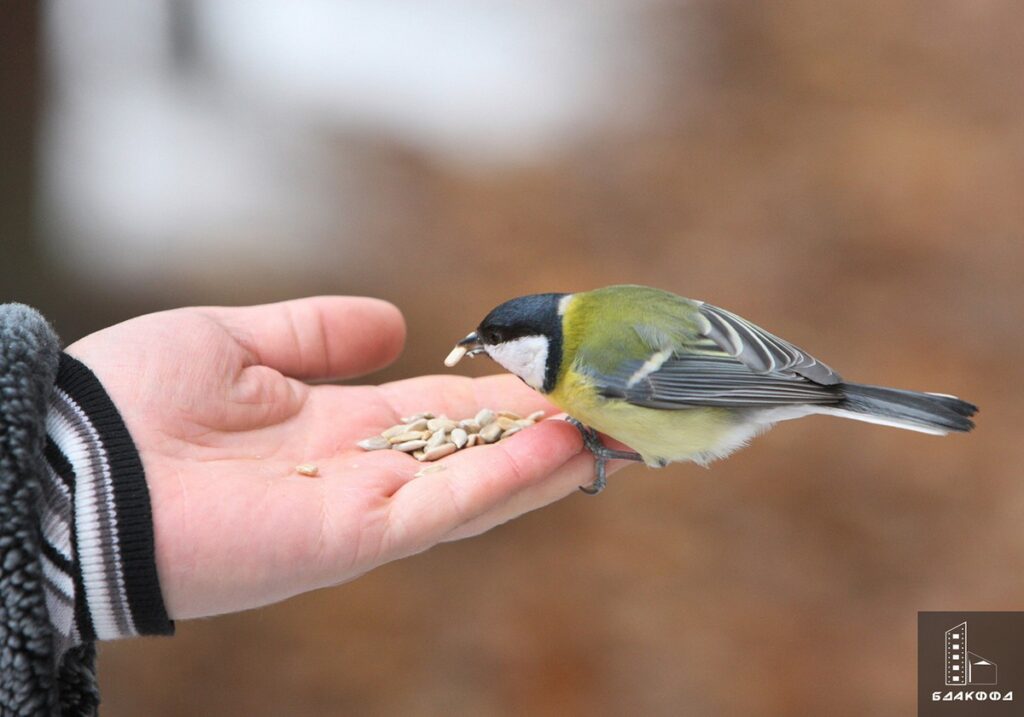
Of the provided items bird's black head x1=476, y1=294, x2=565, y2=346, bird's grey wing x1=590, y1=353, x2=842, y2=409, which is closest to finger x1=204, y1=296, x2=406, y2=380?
bird's black head x1=476, y1=294, x2=565, y2=346

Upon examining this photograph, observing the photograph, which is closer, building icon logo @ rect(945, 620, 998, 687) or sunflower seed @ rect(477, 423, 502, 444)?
sunflower seed @ rect(477, 423, 502, 444)

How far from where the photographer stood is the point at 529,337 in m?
1.04

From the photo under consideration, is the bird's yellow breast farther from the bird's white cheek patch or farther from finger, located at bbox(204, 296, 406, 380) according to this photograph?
finger, located at bbox(204, 296, 406, 380)

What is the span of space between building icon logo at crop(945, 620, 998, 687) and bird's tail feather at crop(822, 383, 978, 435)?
2.40 feet

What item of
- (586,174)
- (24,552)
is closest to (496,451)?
(24,552)

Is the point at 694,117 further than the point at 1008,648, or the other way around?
the point at 694,117

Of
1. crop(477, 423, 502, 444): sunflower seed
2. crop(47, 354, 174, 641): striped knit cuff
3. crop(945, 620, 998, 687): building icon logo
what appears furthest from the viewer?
crop(945, 620, 998, 687): building icon logo

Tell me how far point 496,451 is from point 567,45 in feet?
3.67

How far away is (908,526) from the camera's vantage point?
5.34ft

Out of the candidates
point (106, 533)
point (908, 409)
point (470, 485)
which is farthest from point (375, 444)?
point (908, 409)

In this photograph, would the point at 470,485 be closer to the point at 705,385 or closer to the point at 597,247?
the point at 705,385

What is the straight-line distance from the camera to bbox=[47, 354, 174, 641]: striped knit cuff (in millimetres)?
762

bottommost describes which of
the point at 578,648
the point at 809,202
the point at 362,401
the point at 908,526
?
the point at 578,648

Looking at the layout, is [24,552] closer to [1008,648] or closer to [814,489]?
[814,489]
